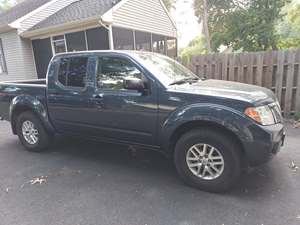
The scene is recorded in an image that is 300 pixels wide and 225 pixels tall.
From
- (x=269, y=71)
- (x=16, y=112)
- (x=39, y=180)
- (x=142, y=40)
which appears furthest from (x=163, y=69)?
(x=142, y=40)

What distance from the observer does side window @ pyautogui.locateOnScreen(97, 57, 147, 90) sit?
335 centimetres

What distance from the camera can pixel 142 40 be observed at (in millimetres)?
13797

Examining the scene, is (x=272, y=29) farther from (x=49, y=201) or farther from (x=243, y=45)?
(x=49, y=201)

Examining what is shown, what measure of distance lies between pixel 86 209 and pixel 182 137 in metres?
1.46

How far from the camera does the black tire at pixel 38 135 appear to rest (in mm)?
4344

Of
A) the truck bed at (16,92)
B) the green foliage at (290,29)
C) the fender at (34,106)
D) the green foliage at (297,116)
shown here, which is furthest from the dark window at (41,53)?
the green foliage at (290,29)

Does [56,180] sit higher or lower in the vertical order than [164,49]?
lower

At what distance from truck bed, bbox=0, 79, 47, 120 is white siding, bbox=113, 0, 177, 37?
6653mm

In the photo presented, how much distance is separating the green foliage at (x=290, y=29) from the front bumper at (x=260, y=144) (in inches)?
362

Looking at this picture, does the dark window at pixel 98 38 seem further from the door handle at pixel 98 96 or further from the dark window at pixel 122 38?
the door handle at pixel 98 96

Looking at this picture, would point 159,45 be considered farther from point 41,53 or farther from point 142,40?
point 41,53

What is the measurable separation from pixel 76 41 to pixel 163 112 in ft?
31.0

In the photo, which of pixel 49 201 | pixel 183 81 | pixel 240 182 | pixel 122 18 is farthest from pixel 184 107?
pixel 122 18

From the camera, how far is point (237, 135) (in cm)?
267
